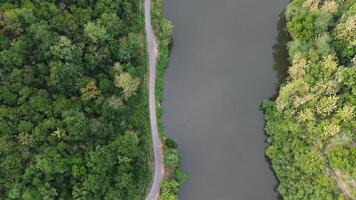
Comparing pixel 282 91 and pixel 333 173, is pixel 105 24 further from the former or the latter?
pixel 333 173

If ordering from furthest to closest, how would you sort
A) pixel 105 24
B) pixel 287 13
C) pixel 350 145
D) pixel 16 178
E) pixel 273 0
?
pixel 273 0 < pixel 287 13 < pixel 105 24 < pixel 350 145 < pixel 16 178

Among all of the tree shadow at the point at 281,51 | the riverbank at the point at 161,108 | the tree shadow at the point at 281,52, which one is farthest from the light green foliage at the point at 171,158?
the tree shadow at the point at 281,51

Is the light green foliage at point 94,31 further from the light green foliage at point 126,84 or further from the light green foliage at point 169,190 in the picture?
the light green foliage at point 169,190

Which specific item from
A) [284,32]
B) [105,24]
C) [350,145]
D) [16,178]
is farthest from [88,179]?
[284,32]

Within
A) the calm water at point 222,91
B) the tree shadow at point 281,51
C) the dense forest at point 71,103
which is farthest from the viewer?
the tree shadow at point 281,51

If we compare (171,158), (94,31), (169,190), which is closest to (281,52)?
(171,158)

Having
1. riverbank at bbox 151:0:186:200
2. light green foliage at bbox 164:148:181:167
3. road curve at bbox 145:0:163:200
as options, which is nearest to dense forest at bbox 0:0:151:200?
road curve at bbox 145:0:163:200

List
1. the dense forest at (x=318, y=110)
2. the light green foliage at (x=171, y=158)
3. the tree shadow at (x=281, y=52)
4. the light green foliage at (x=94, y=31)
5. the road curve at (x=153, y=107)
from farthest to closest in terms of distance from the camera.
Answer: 1. the tree shadow at (x=281, y=52)
2. the road curve at (x=153, y=107)
3. the light green foliage at (x=171, y=158)
4. the light green foliage at (x=94, y=31)
5. the dense forest at (x=318, y=110)

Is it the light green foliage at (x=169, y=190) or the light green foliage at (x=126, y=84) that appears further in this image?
the light green foliage at (x=126, y=84)
